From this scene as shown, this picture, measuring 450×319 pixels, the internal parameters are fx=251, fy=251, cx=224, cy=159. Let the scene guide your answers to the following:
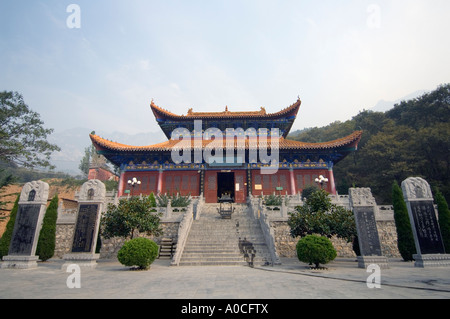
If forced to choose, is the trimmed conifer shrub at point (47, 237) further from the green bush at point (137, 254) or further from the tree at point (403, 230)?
the tree at point (403, 230)

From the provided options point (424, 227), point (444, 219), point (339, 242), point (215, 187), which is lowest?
point (339, 242)

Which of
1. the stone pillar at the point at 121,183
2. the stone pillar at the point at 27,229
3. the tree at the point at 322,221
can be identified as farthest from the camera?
the stone pillar at the point at 121,183

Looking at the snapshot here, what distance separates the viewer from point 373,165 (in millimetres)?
27094

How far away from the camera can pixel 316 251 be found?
8.52 meters

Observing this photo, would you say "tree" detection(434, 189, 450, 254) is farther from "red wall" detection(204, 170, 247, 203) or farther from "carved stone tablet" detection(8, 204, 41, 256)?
"carved stone tablet" detection(8, 204, 41, 256)

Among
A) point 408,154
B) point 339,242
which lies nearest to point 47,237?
point 339,242

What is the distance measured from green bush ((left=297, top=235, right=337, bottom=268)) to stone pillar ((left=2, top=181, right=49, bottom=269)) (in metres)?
9.75

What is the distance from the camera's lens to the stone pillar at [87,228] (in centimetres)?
914

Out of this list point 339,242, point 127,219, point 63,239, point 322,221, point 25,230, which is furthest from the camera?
point 63,239

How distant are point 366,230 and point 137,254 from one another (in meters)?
8.24

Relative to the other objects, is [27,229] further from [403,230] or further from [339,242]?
[403,230]

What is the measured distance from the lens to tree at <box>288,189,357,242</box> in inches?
400

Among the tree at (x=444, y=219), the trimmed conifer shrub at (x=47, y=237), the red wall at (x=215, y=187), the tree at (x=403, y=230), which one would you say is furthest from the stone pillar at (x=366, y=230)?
the trimmed conifer shrub at (x=47, y=237)

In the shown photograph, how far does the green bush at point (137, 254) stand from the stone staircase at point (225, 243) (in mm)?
2045
